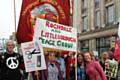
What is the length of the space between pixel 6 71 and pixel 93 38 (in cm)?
4159

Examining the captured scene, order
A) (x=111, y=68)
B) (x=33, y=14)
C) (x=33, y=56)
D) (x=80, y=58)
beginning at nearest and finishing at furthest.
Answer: (x=33, y=56), (x=80, y=58), (x=33, y=14), (x=111, y=68)

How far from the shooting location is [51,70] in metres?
10.4

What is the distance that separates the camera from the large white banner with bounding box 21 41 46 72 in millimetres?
9672

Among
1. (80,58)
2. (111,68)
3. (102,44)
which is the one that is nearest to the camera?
(80,58)

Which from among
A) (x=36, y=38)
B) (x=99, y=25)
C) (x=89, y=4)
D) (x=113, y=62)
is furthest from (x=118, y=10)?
(x=36, y=38)

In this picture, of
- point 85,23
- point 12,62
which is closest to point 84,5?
point 85,23

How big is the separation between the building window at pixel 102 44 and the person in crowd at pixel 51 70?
34.8 meters

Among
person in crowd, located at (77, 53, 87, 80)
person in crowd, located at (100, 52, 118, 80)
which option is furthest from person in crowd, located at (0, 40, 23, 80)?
person in crowd, located at (100, 52, 118, 80)

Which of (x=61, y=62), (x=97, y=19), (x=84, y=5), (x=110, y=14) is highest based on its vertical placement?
(x=84, y=5)

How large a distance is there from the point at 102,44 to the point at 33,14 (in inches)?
1441

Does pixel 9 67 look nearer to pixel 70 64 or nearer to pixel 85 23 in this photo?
pixel 70 64

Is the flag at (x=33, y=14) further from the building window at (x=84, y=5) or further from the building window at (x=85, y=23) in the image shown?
the building window at (x=84, y=5)

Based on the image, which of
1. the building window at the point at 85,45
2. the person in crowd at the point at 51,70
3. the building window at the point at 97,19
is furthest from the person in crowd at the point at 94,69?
the building window at the point at 85,45

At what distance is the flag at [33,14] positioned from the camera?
11141 mm
